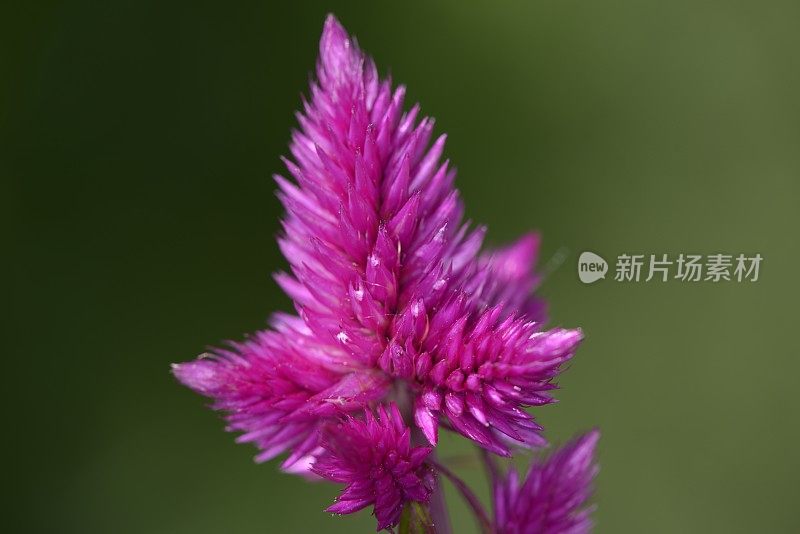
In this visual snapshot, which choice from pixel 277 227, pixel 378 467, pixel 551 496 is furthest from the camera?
pixel 277 227

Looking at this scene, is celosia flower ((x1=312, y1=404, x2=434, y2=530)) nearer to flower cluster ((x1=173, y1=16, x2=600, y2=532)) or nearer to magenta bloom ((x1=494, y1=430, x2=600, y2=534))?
flower cluster ((x1=173, y1=16, x2=600, y2=532))

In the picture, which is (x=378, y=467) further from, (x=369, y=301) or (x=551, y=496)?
(x=551, y=496)

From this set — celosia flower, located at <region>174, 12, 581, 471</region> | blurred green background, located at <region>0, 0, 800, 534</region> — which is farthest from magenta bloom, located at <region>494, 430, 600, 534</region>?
blurred green background, located at <region>0, 0, 800, 534</region>

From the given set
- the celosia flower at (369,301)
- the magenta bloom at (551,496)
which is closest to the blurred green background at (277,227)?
the magenta bloom at (551,496)

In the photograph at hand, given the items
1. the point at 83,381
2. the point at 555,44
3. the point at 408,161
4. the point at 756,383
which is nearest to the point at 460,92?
the point at 555,44

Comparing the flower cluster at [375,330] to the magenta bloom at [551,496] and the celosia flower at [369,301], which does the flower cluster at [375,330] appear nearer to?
the celosia flower at [369,301]

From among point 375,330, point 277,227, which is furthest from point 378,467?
point 277,227

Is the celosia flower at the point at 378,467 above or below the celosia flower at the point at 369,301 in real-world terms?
below
